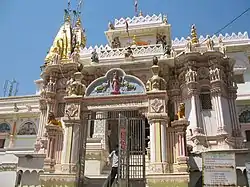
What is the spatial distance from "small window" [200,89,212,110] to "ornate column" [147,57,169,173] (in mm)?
6192

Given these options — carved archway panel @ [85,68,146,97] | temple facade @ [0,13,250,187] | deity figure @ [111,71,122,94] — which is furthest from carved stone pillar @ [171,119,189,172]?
deity figure @ [111,71,122,94]

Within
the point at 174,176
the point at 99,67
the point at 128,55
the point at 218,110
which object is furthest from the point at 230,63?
the point at 174,176

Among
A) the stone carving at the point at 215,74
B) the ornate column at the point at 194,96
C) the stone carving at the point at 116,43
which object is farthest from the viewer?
the stone carving at the point at 116,43

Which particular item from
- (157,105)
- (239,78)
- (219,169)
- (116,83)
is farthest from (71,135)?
(239,78)

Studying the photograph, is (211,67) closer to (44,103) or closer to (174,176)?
(174,176)

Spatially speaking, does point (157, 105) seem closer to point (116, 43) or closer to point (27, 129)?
point (116, 43)

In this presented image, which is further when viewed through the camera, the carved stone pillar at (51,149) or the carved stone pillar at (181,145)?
the carved stone pillar at (51,149)

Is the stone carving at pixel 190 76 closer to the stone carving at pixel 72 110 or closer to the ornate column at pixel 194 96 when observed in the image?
the ornate column at pixel 194 96

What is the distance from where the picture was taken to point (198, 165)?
37.7ft

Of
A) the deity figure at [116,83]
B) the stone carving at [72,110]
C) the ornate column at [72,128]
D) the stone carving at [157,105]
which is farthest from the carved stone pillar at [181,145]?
the stone carving at [72,110]

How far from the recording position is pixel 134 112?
16.4 m

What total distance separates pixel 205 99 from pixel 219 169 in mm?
8739

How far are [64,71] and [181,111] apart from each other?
37.3 ft

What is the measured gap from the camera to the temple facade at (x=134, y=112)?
36.6 ft
